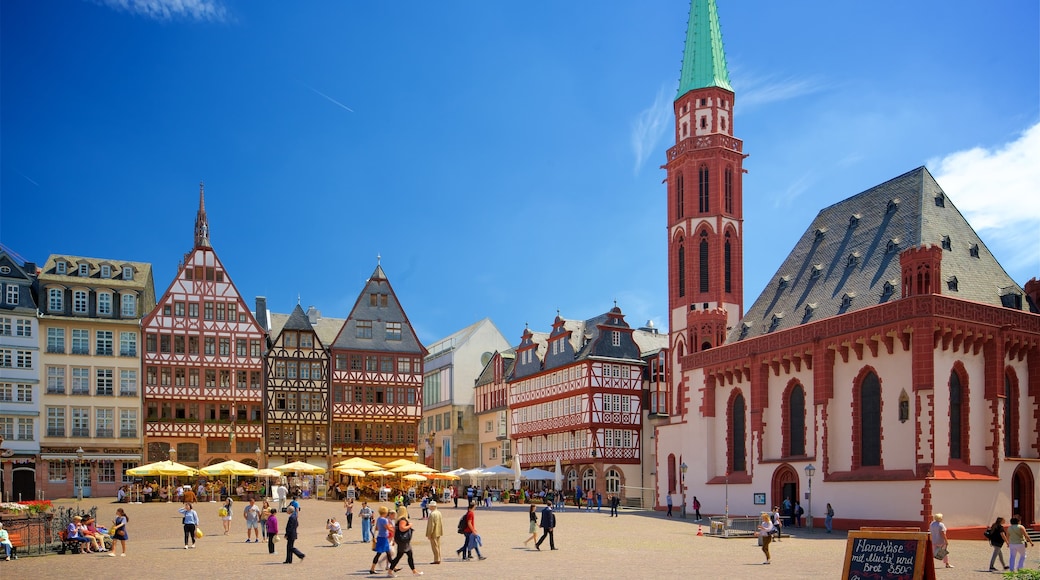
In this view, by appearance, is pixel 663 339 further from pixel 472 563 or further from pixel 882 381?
pixel 472 563

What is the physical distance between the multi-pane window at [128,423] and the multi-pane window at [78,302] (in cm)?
631

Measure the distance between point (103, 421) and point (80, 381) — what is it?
268cm

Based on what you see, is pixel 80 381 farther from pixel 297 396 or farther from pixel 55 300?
pixel 297 396

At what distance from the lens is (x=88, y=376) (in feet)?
202

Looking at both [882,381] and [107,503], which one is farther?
[107,503]

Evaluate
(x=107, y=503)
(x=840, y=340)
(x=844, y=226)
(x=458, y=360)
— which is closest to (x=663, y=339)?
(x=458, y=360)

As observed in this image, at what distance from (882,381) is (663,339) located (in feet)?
113

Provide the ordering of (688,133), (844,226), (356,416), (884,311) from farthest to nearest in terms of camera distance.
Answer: (356,416) < (688,133) < (844,226) < (884,311)

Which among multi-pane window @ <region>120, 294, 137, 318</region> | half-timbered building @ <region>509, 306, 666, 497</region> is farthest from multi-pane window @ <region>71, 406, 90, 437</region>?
half-timbered building @ <region>509, 306, 666, 497</region>

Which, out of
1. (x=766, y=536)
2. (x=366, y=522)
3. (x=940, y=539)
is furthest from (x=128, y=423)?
(x=940, y=539)

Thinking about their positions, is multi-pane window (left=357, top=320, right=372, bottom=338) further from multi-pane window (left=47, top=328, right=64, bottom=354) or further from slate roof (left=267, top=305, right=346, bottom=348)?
multi-pane window (left=47, top=328, right=64, bottom=354)

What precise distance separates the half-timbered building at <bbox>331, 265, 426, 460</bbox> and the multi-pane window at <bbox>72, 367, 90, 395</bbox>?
14.8 metres

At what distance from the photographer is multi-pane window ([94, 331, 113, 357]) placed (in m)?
62.1

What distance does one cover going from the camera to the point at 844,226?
4753cm
